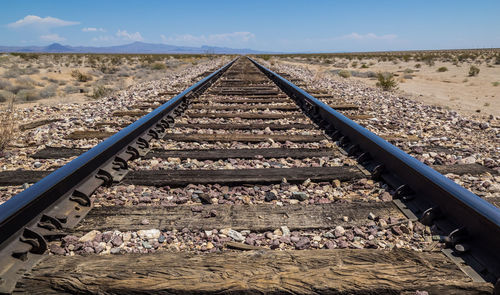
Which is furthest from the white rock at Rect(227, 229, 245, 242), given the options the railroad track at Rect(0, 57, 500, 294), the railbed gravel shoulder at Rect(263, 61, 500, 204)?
the railbed gravel shoulder at Rect(263, 61, 500, 204)

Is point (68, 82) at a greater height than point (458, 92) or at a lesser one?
greater

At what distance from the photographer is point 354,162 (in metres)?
3.05

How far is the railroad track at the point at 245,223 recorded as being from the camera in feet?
4.62

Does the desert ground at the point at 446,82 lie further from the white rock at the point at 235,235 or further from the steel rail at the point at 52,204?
the steel rail at the point at 52,204

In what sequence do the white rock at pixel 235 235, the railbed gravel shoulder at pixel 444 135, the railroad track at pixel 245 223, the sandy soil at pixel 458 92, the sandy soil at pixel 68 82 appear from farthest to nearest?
the sandy soil at pixel 68 82, the sandy soil at pixel 458 92, the railbed gravel shoulder at pixel 444 135, the white rock at pixel 235 235, the railroad track at pixel 245 223

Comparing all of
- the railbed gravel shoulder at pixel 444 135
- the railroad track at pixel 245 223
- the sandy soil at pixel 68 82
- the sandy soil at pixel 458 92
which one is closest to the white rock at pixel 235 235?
the railroad track at pixel 245 223

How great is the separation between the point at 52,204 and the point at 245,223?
1152 mm

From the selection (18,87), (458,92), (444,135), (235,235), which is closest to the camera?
(235,235)

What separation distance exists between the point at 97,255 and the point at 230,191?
1.07m

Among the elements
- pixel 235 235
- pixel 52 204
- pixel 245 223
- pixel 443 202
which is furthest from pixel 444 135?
pixel 52 204

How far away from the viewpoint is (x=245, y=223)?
6.49ft

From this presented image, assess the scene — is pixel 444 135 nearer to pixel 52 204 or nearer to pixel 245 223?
pixel 245 223

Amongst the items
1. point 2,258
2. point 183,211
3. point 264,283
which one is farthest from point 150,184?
point 264,283

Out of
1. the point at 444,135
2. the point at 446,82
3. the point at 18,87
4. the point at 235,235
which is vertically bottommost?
the point at 235,235
